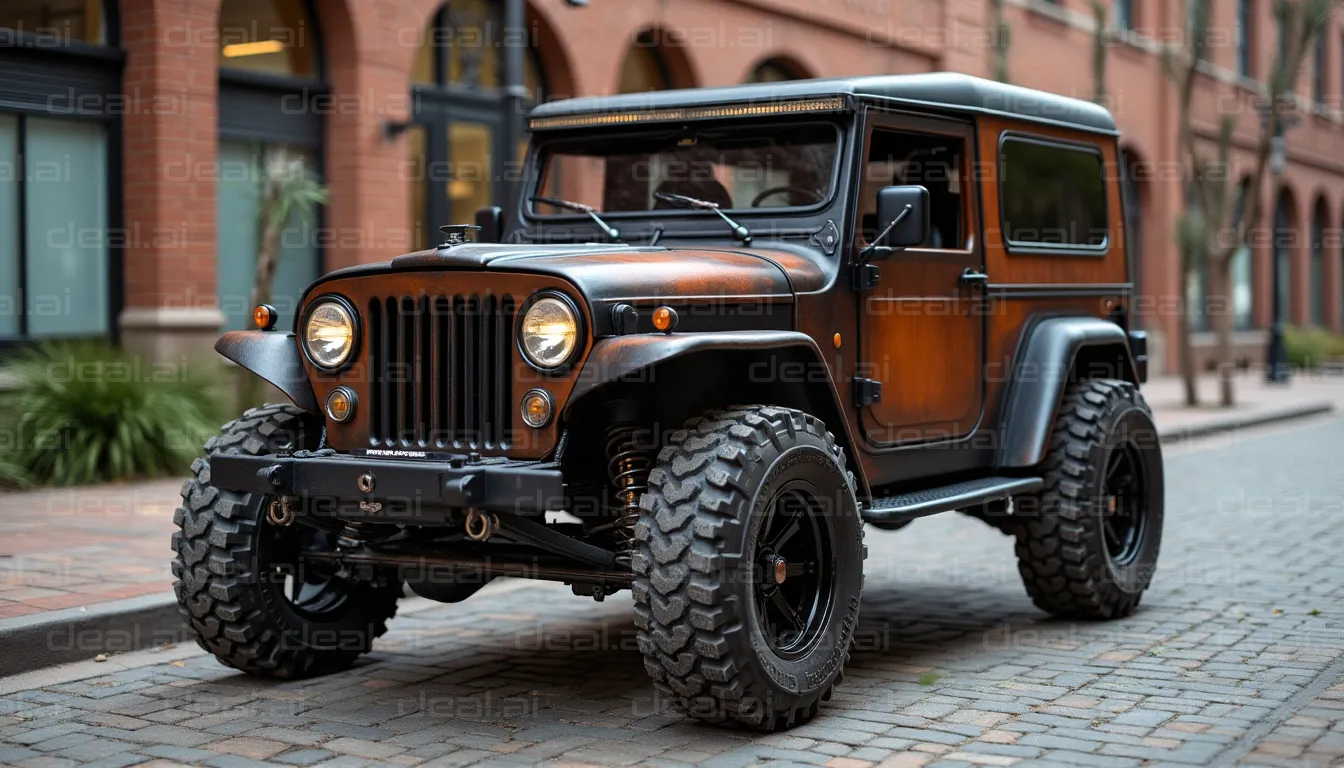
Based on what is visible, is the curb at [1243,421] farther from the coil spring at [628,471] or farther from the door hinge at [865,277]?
the coil spring at [628,471]

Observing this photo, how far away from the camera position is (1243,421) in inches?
746

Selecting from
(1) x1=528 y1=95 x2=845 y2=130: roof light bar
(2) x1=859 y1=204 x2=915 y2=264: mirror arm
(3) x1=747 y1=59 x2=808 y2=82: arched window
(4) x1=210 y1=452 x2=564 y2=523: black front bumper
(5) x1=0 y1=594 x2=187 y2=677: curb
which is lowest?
(5) x1=0 y1=594 x2=187 y2=677: curb

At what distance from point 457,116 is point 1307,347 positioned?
903 inches

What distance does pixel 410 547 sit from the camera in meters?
5.54

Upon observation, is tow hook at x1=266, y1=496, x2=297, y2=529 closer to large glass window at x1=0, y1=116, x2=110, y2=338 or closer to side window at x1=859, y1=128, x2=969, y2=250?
side window at x1=859, y1=128, x2=969, y2=250

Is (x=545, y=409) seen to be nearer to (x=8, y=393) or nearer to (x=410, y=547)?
(x=410, y=547)

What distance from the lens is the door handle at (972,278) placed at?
671 cm

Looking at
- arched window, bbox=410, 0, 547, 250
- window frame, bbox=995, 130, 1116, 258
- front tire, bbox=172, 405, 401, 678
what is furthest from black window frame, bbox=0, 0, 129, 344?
window frame, bbox=995, 130, 1116, 258

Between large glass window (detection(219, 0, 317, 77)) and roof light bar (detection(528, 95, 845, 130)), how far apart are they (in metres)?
7.44

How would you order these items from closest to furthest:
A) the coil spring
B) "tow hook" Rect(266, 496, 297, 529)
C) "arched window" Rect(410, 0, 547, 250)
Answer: the coil spring → "tow hook" Rect(266, 496, 297, 529) → "arched window" Rect(410, 0, 547, 250)

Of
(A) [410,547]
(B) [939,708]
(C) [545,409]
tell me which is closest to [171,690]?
(A) [410,547]

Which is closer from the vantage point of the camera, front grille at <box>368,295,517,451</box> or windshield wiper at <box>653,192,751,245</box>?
front grille at <box>368,295,517,451</box>

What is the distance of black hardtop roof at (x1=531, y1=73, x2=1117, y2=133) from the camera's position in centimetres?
630

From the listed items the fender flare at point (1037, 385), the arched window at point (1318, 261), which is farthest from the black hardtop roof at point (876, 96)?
the arched window at point (1318, 261)
